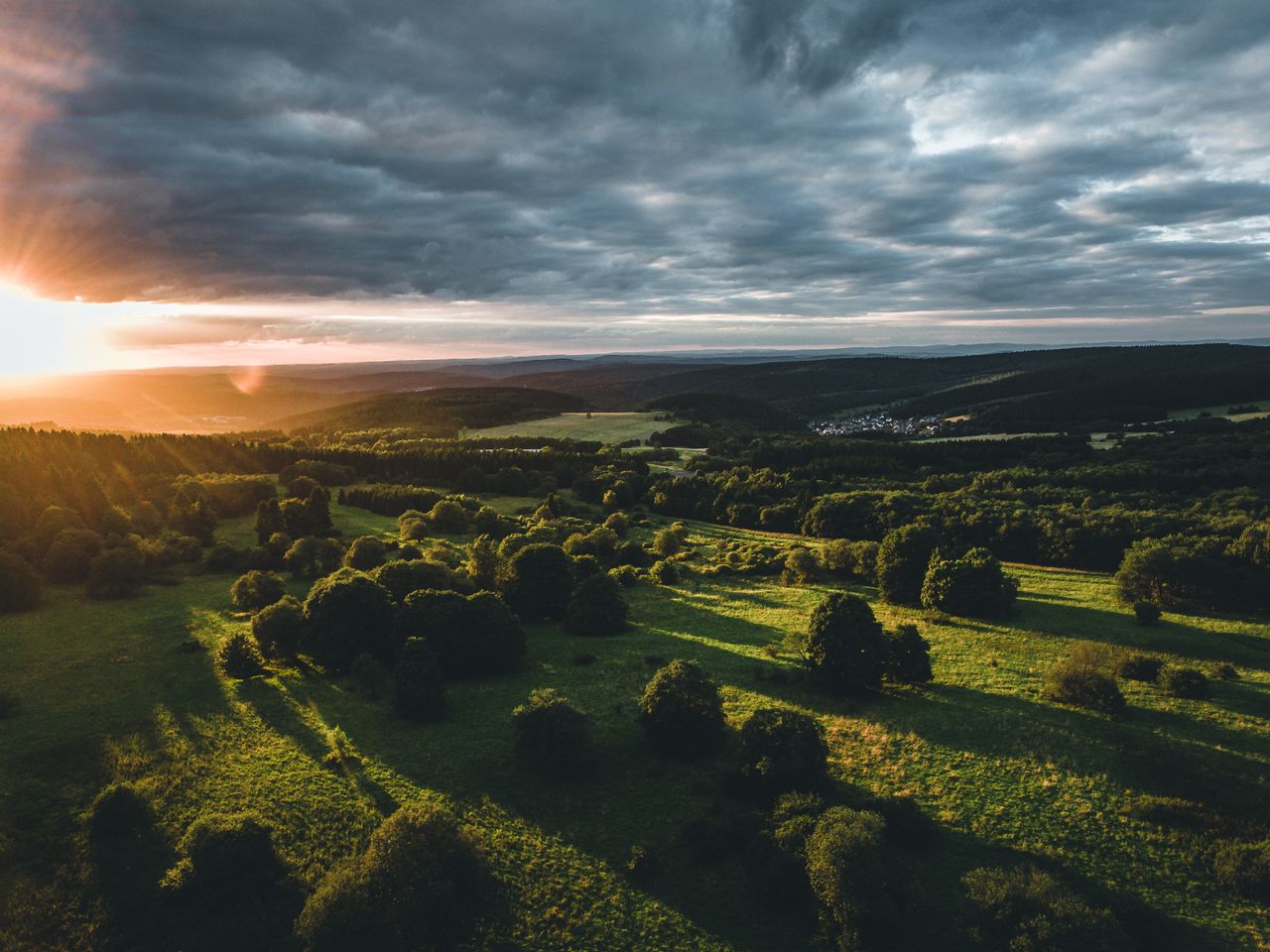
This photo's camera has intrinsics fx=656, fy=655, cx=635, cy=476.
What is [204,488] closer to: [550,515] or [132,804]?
[550,515]

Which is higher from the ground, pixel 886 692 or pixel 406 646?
pixel 406 646

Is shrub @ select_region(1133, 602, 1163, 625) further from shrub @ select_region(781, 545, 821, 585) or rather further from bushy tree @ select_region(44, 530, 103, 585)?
bushy tree @ select_region(44, 530, 103, 585)

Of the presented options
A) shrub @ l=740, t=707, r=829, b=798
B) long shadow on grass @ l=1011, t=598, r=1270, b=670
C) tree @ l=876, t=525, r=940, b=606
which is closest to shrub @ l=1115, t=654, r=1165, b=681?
long shadow on grass @ l=1011, t=598, r=1270, b=670

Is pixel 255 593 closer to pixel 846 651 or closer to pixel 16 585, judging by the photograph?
pixel 16 585

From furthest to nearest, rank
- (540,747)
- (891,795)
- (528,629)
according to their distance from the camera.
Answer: (528,629) < (540,747) < (891,795)

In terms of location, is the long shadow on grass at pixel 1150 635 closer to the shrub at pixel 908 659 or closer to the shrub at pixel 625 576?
the shrub at pixel 908 659

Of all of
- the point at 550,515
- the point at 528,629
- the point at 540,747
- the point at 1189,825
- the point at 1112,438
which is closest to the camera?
the point at 1189,825

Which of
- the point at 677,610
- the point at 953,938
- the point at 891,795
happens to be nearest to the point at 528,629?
the point at 677,610

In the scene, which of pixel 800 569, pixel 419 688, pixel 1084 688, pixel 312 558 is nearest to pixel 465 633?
pixel 419 688
